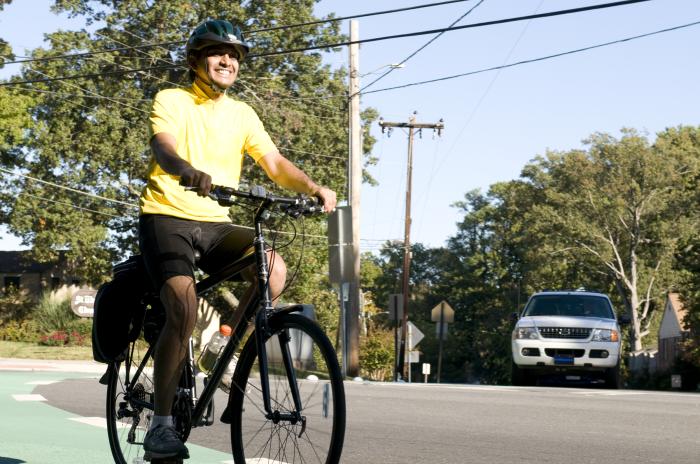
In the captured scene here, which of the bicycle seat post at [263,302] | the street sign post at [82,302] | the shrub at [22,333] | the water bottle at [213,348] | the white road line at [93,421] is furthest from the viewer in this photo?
the shrub at [22,333]

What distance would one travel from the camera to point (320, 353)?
4742 millimetres

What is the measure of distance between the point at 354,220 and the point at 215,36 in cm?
2594

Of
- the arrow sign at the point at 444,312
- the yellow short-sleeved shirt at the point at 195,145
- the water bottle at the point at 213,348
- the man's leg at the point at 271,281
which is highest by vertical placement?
the arrow sign at the point at 444,312

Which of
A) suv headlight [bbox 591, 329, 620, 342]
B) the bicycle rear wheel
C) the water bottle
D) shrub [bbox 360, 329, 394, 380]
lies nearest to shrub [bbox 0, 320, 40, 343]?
shrub [bbox 360, 329, 394, 380]

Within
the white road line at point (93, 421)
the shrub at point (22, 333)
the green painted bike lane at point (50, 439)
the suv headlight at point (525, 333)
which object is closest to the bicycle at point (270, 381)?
the green painted bike lane at point (50, 439)

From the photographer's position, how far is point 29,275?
66.8m

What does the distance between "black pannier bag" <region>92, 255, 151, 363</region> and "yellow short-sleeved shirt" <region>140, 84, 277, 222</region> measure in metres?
0.41

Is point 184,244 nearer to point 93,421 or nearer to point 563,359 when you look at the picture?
point 93,421

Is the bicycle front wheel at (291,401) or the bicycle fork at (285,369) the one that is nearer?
the bicycle front wheel at (291,401)

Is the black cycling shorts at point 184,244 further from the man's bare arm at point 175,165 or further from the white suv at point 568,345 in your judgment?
the white suv at point 568,345

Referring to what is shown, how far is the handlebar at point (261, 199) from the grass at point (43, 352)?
30.2 m

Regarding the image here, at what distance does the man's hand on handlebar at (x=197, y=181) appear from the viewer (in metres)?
4.93

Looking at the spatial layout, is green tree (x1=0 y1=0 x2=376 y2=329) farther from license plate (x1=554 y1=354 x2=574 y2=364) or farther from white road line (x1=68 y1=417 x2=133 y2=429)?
white road line (x1=68 y1=417 x2=133 y2=429)

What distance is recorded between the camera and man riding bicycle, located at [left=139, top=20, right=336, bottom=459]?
5254mm
